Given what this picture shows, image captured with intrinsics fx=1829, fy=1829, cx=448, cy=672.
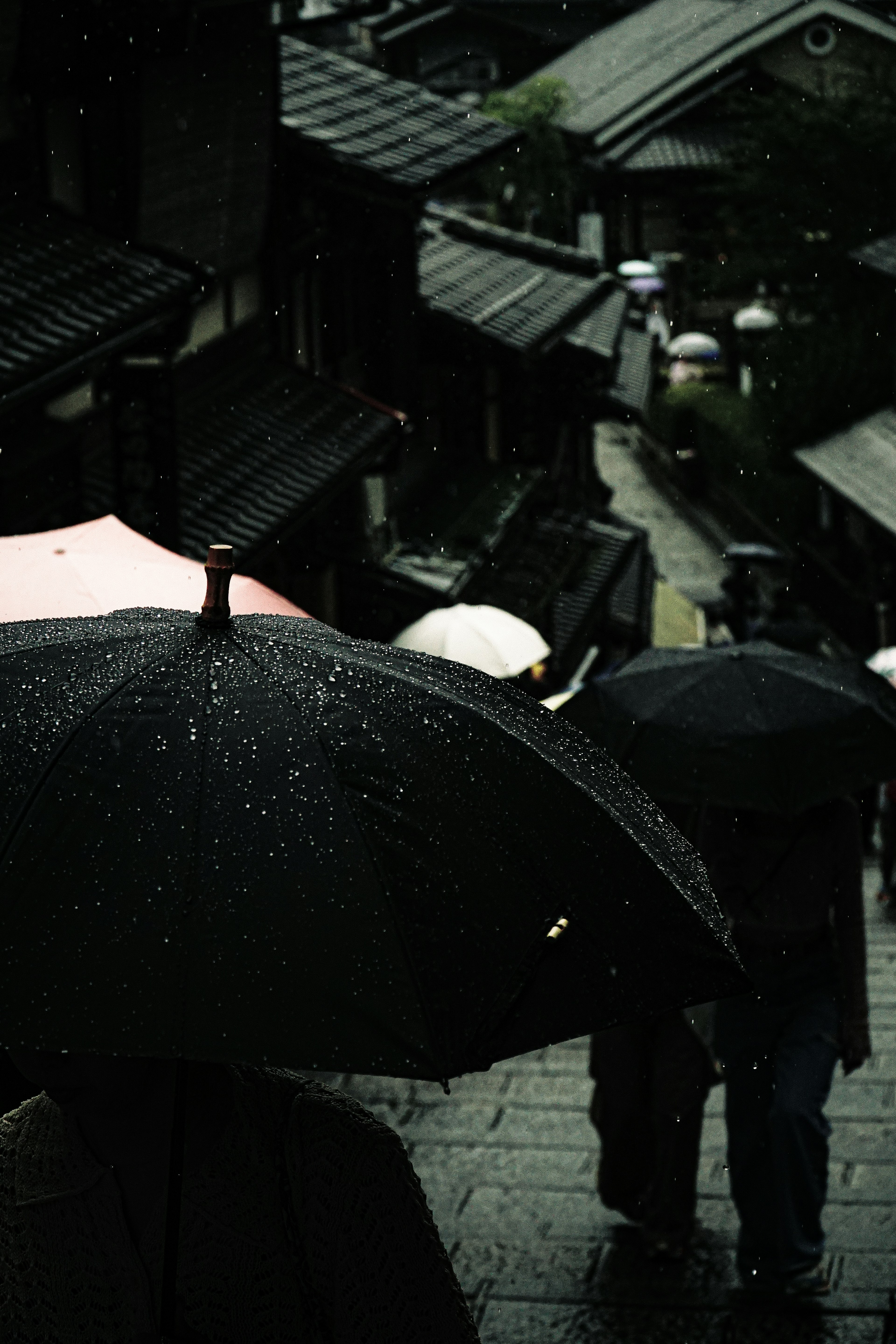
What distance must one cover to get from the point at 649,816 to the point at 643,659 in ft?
16.1

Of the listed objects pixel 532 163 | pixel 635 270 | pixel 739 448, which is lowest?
pixel 739 448

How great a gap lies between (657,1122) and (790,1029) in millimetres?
684

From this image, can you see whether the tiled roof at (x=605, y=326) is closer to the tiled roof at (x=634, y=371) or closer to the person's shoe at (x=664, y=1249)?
the tiled roof at (x=634, y=371)

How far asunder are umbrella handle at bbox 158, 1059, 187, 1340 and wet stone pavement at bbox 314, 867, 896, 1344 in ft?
9.52

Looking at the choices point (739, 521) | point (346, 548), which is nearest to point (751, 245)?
point (739, 521)

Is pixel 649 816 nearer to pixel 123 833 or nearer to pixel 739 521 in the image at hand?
pixel 123 833

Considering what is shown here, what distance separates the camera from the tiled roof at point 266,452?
40.0ft

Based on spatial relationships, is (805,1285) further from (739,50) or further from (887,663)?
(739,50)

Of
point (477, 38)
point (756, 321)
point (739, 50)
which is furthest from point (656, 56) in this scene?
point (756, 321)

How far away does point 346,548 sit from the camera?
706 inches

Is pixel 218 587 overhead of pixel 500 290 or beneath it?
overhead

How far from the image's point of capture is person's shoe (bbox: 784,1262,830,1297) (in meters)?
6.62

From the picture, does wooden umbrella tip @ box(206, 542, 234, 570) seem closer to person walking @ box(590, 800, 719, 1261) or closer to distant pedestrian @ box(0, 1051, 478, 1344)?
distant pedestrian @ box(0, 1051, 478, 1344)

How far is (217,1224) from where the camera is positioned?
8.20ft
